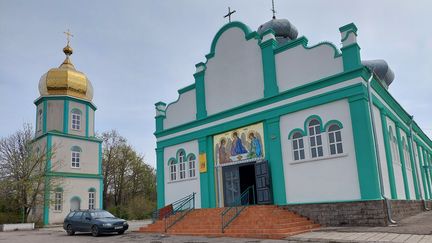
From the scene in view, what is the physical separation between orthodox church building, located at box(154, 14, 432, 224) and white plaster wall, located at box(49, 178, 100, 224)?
11.7 meters

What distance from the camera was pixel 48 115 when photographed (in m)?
30.0

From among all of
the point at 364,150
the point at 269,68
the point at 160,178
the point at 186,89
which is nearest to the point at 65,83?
the point at 186,89

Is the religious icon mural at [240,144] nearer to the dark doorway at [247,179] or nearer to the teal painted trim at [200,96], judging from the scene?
the dark doorway at [247,179]

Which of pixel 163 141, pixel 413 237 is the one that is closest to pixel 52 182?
pixel 163 141

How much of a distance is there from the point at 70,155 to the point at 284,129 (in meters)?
20.4

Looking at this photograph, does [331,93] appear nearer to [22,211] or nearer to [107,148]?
[22,211]

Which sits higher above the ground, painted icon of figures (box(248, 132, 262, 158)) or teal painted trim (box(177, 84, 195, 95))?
teal painted trim (box(177, 84, 195, 95))

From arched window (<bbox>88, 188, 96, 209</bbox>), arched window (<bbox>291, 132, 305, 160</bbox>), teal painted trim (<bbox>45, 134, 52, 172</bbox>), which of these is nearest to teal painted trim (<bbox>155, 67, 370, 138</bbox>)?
arched window (<bbox>291, 132, 305, 160</bbox>)

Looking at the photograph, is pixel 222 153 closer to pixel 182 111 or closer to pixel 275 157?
pixel 275 157

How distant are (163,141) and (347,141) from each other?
1073cm

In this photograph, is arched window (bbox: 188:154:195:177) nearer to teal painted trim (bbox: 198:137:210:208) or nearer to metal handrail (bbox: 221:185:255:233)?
teal painted trim (bbox: 198:137:210:208)

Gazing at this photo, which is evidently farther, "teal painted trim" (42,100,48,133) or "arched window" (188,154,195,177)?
"teal painted trim" (42,100,48,133)

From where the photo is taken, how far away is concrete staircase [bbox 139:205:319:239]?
41.4 ft

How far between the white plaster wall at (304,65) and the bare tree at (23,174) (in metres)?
18.3
